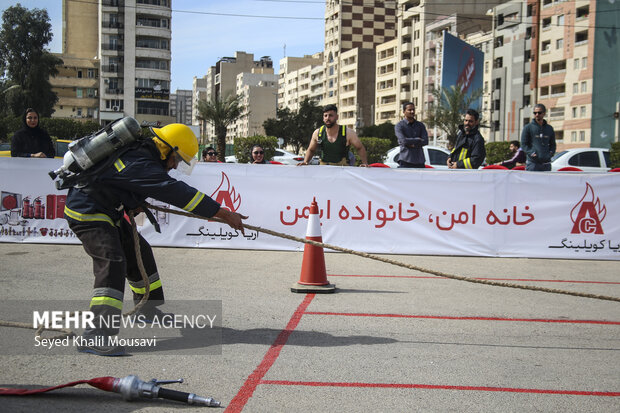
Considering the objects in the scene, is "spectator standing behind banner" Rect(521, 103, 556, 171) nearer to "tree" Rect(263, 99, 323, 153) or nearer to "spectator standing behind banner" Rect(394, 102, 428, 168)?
A: "spectator standing behind banner" Rect(394, 102, 428, 168)

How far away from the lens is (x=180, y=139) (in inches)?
204

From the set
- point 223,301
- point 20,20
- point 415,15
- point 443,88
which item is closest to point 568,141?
point 443,88

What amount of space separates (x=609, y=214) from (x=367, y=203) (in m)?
3.68

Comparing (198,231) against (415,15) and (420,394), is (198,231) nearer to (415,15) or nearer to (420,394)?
(420,394)

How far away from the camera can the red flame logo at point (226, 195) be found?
10883mm

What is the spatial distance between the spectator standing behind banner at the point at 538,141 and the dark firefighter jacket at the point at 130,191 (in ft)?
29.0

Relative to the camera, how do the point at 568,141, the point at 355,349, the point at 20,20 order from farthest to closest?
the point at 20,20, the point at 568,141, the point at 355,349

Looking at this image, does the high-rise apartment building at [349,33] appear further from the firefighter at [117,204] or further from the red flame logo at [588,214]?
the firefighter at [117,204]

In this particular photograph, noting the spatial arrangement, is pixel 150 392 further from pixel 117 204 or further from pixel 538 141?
pixel 538 141

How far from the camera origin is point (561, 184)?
10.6m

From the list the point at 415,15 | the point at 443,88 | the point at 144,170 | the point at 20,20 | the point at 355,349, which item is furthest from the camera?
the point at 415,15

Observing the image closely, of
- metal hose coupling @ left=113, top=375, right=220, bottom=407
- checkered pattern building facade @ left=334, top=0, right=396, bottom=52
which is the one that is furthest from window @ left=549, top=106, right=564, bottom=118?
metal hose coupling @ left=113, top=375, right=220, bottom=407

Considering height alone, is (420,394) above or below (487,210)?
below

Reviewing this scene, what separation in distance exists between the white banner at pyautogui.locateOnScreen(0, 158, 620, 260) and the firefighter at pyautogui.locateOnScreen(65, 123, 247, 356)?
18.6 feet
